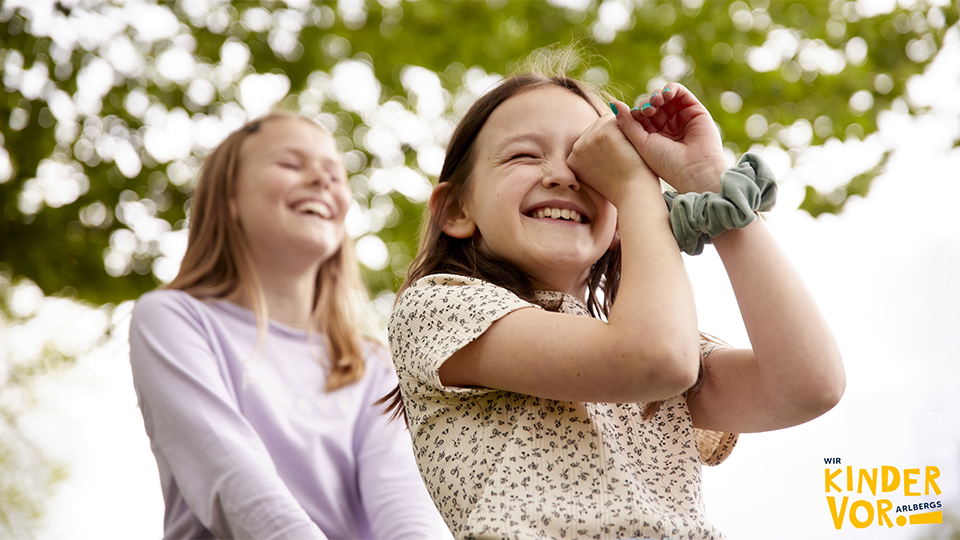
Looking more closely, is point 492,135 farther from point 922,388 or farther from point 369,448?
point 922,388

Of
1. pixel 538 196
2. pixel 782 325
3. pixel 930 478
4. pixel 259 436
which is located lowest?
pixel 930 478

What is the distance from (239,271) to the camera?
2.66 metres

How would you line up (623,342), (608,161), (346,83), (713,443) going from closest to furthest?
(623,342) → (608,161) → (713,443) → (346,83)

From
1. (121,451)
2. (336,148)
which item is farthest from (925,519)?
(121,451)

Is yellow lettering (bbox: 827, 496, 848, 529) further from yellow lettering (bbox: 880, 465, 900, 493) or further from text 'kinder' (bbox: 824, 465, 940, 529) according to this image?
yellow lettering (bbox: 880, 465, 900, 493)

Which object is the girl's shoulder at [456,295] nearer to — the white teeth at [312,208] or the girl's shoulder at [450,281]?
the girl's shoulder at [450,281]

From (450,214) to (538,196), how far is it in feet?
0.89

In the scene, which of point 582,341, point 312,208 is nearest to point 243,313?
point 312,208

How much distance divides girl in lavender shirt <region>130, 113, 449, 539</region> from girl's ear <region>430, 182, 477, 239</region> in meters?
0.81

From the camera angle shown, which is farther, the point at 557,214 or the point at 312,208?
the point at 312,208

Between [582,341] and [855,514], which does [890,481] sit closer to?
[855,514]

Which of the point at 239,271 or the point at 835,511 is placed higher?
the point at 239,271

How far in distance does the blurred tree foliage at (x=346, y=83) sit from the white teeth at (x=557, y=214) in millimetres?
2849

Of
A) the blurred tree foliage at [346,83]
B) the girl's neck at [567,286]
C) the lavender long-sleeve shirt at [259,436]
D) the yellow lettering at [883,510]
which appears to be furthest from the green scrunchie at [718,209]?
the blurred tree foliage at [346,83]
